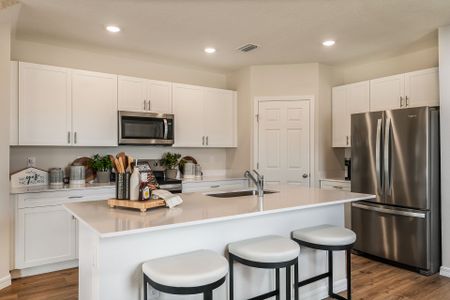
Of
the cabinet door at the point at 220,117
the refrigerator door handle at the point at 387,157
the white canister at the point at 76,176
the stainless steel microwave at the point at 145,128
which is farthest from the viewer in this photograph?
the cabinet door at the point at 220,117

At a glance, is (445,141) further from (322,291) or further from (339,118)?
(322,291)

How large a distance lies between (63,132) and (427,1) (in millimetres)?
3894

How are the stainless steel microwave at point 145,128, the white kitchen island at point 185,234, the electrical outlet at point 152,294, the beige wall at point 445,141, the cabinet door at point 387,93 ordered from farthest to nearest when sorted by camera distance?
the stainless steel microwave at point 145,128 → the cabinet door at point 387,93 → the beige wall at point 445,141 → the electrical outlet at point 152,294 → the white kitchen island at point 185,234

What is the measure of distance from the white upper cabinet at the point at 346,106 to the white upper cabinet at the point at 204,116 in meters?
1.54

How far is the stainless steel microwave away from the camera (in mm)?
4055

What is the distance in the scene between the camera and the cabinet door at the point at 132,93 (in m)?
4.08

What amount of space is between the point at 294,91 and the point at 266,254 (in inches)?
128

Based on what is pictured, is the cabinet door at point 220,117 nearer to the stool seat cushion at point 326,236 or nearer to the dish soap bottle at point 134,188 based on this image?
the stool seat cushion at point 326,236

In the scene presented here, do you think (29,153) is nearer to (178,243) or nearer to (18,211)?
(18,211)

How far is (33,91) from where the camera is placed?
3.48 meters

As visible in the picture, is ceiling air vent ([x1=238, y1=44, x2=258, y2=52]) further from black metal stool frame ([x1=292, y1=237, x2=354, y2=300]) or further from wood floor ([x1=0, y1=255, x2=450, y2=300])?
wood floor ([x1=0, y1=255, x2=450, y2=300])

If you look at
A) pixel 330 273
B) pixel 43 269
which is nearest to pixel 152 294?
pixel 330 273

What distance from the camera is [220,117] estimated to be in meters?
4.99

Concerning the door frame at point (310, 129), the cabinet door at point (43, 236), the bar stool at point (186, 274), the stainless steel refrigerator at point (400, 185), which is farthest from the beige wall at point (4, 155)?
the stainless steel refrigerator at point (400, 185)
